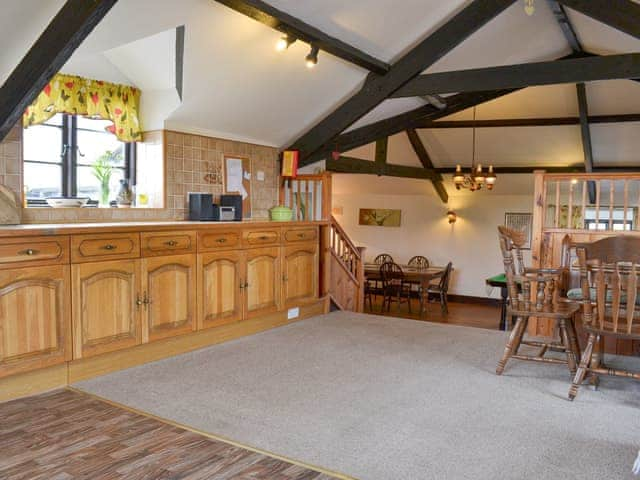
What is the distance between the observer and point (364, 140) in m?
7.74

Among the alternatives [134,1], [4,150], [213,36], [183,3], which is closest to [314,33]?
[213,36]

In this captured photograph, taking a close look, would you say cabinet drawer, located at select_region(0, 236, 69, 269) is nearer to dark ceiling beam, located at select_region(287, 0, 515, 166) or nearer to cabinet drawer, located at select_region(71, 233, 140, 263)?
cabinet drawer, located at select_region(71, 233, 140, 263)

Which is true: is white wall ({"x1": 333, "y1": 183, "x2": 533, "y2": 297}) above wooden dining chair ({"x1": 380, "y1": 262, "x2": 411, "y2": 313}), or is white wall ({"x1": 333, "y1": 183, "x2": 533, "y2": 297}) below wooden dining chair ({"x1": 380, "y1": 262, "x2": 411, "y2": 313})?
above

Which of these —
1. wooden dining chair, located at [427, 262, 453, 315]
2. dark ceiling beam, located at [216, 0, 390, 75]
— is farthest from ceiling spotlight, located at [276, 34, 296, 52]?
wooden dining chair, located at [427, 262, 453, 315]

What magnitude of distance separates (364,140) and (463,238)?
206 inches

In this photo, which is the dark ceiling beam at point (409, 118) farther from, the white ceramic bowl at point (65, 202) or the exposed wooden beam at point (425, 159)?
the white ceramic bowl at point (65, 202)

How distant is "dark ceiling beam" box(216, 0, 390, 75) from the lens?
163 inches

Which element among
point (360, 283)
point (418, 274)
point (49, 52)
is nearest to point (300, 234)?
point (360, 283)

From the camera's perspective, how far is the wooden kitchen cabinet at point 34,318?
322 centimetres

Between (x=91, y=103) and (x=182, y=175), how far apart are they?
1.06 metres

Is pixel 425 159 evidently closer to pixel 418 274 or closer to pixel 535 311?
pixel 418 274

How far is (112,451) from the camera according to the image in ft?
8.73

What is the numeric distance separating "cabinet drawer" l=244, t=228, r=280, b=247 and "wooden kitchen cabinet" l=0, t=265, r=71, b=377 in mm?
1815

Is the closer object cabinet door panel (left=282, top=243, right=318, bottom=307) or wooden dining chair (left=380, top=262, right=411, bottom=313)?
cabinet door panel (left=282, top=243, right=318, bottom=307)
